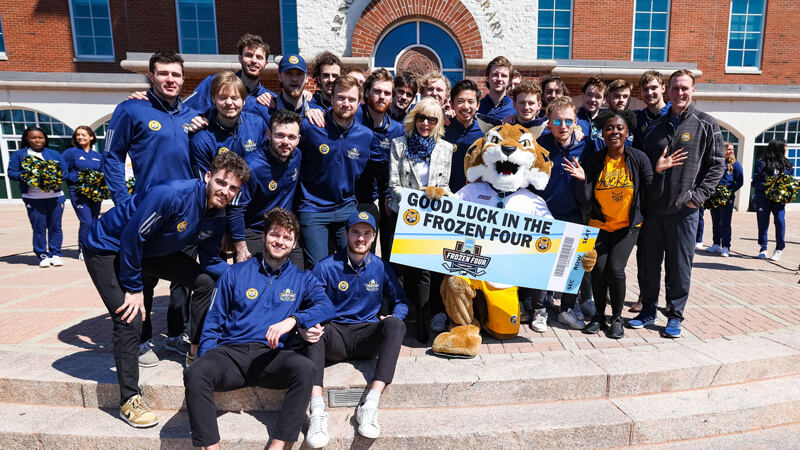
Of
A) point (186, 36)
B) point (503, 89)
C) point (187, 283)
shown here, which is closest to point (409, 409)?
point (187, 283)

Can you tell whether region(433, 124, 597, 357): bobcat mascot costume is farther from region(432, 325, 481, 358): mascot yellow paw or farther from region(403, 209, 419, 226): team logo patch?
region(403, 209, 419, 226): team logo patch

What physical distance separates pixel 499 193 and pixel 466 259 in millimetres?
679

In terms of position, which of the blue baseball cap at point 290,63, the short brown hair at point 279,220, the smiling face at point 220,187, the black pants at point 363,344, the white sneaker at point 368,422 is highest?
the blue baseball cap at point 290,63

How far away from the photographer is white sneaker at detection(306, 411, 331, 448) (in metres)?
2.88

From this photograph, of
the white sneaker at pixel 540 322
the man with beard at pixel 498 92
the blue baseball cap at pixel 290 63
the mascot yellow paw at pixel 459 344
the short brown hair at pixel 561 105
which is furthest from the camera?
the man with beard at pixel 498 92

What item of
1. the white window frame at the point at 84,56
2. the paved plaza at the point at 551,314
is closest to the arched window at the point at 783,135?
the paved plaza at the point at 551,314

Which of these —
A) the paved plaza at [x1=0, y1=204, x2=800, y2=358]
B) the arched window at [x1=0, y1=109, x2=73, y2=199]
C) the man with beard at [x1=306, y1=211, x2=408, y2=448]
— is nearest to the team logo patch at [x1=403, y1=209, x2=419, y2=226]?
the man with beard at [x1=306, y1=211, x2=408, y2=448]

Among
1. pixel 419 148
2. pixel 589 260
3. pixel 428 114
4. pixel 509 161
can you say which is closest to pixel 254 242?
pixel 419 148

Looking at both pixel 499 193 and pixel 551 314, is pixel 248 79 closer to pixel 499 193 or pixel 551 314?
pixel 499 193

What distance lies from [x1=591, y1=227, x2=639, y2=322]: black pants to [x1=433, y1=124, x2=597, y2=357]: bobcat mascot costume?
0.32 m

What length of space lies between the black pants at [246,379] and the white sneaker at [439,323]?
1528 mm

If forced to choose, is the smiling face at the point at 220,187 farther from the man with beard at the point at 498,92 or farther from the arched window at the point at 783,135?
the arched window at the point at 783,135

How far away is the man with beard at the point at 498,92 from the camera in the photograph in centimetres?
507

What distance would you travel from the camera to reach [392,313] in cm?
373
